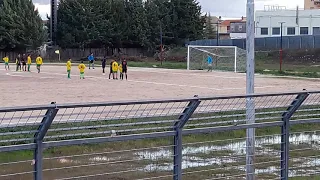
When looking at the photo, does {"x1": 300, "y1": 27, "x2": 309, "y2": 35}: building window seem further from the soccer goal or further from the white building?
the soccer goal

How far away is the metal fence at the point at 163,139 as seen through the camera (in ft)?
20.7

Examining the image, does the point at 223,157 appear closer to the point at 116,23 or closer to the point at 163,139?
the point at 163,139

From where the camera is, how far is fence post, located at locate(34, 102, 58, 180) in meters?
5.97

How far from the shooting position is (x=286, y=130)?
26.5ft

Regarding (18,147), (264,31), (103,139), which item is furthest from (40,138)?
(264,31)

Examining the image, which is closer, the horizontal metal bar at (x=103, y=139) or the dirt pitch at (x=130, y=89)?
the horizontal metal bar at (x=103, y=139)

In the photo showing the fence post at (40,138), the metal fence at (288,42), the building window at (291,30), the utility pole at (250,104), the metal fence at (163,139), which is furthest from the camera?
the building window at (291,30)

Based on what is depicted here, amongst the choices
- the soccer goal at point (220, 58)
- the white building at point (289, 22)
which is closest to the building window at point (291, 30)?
the white building at point (289, 22)

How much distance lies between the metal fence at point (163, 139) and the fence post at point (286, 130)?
12mm

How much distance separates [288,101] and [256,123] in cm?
90

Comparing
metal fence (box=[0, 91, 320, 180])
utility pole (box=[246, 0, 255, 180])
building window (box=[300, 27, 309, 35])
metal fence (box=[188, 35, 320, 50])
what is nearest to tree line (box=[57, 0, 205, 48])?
building window (box=[300, 27, 309, 35])

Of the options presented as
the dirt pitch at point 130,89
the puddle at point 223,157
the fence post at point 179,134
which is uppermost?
the fence post at point 179,134

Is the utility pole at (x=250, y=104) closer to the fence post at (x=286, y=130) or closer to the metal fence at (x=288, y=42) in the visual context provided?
Answer: the fence post at (x=286, y=130)

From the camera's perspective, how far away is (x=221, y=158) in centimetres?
872
